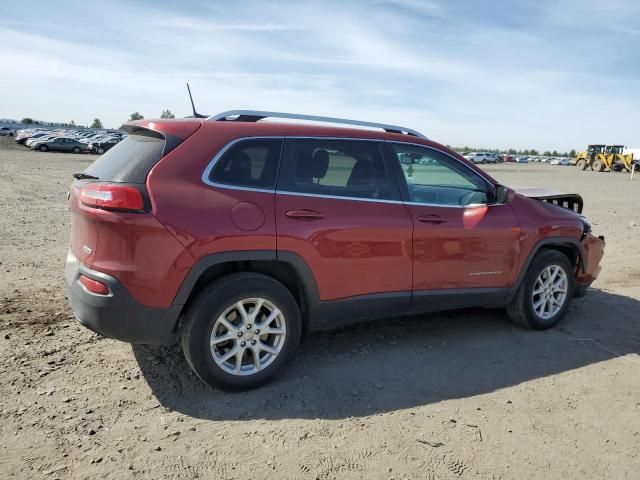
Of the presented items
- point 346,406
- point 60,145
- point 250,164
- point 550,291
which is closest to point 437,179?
point 550,291

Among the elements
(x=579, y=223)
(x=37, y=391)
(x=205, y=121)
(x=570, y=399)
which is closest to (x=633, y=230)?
(x=579, y=223)

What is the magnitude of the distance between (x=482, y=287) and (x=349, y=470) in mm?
2248

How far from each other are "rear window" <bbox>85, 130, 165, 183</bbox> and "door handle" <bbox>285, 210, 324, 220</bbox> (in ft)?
2.97

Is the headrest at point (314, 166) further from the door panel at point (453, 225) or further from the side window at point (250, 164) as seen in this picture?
the door panel at point (453, 225)

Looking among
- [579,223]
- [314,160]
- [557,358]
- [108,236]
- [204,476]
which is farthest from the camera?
[579,223]

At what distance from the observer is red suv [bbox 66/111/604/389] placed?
3148mm

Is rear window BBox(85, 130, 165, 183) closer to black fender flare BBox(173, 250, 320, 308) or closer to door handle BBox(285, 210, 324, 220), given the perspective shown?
black fender flare BBox(173, 250, 320, 308)

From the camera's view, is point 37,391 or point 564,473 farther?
point 37,391

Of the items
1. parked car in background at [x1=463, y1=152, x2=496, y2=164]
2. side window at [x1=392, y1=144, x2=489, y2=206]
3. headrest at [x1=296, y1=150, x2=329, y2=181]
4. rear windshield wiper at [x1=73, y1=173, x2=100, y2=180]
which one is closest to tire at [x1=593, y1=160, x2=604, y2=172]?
parked car in background at [x1=463, y1=152, x2=496, y2=164]

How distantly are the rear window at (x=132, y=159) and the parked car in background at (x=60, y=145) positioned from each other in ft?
149

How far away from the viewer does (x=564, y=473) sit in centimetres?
276

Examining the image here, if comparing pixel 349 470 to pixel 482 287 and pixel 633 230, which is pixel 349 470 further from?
pixel 633 230

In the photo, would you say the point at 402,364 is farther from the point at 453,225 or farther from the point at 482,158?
the point at 482,158

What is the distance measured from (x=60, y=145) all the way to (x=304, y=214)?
4652cm
